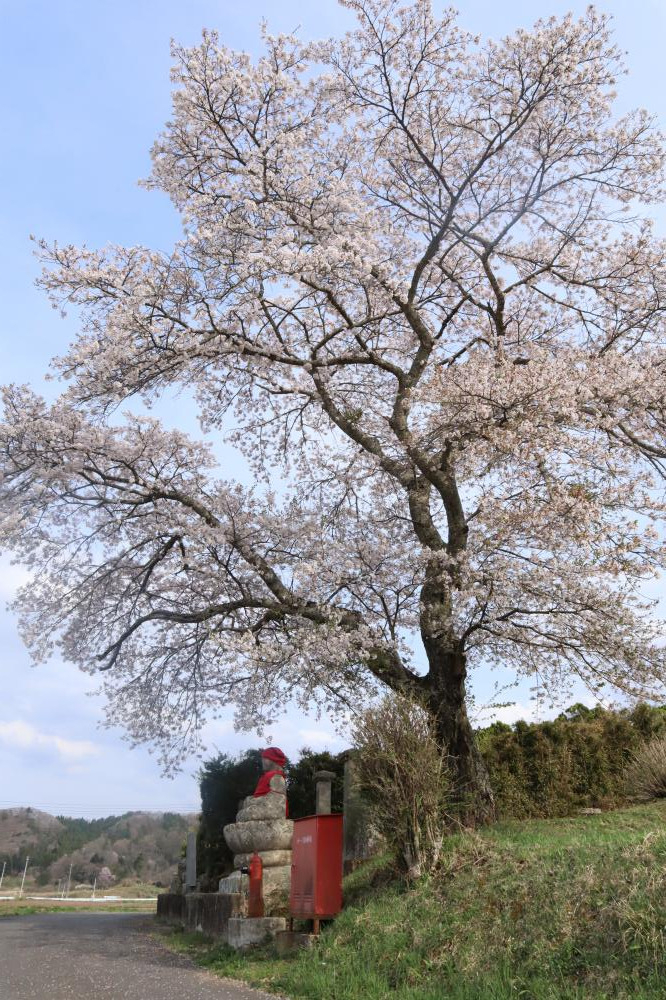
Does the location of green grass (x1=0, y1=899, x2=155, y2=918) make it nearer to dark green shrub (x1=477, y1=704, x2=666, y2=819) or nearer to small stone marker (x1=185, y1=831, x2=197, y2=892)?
small stone marker (x1=185, y1=831, x2=197, y2=892)

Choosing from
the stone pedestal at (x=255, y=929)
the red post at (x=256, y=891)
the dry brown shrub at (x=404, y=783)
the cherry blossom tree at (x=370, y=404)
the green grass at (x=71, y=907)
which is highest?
the cherry blossom tree at (x=370, y=404)

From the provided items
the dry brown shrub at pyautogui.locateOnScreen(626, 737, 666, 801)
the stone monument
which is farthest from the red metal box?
the dry brown shrub at pyautogui.locateOnScreen(626, 737, 666, 801)

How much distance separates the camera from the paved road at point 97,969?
767 centimetres

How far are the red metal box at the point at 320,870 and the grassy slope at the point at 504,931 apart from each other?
32cm

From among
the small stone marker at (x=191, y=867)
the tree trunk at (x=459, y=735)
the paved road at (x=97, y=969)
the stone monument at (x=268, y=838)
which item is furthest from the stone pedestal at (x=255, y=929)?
the small stone marker at (x=191, y=867)

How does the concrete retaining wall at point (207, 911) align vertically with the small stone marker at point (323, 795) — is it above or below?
below

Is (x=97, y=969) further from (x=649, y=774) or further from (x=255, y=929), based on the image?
(x=649, y=774)

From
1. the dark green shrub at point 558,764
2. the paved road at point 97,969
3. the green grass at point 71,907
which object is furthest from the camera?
the green grass at point 71,907

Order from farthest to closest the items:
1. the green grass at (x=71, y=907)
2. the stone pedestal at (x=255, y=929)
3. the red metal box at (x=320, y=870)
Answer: the green grass at (x=71, y=907), the stone pedestal at (x=255, y=929), the red metal box at (x=320, y=870)

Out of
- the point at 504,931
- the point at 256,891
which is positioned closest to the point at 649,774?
the point at 256,891

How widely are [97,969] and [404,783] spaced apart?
397cm

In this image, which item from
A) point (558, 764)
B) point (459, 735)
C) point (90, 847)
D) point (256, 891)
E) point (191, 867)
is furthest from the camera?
point (90, 847)

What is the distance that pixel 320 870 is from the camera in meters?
9.20

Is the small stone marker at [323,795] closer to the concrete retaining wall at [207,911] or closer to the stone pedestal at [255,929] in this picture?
the concrete retaining wall at [207,911]
